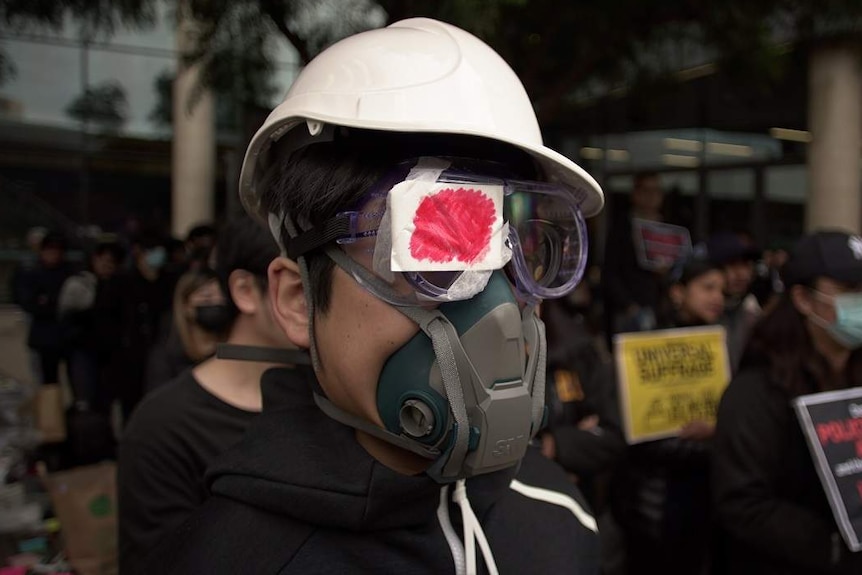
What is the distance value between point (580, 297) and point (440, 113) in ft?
18.0

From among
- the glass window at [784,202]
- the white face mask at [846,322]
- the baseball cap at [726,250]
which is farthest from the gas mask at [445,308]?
the glass window at [784,202]

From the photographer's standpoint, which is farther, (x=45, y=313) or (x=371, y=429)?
(x=45, y=313)

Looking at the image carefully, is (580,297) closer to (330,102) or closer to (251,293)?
(251,293)

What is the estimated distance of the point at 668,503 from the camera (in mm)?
3766

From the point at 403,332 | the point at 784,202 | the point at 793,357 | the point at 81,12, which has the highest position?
the point at 81,12

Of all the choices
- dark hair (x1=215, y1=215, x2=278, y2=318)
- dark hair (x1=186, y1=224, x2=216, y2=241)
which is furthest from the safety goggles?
dark hair (x1=186, y1=224, x2=216, y2=241)

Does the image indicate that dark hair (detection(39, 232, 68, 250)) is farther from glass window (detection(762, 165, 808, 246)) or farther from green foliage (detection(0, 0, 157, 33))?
glass window (detection(762, 165, 808, 246))

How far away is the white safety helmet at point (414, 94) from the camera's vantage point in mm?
1141

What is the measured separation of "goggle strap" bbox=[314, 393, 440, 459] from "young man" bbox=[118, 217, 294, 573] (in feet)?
2.33

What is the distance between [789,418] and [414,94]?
6.70ft

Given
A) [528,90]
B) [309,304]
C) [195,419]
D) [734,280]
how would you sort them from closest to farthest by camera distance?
[309,304] → [195,419] → [528,90] → [734,280]

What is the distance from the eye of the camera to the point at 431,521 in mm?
1274

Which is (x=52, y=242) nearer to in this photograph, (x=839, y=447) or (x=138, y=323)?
(x=138, y=323)

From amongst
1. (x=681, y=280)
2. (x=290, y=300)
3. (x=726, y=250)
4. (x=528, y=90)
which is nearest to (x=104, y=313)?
(x=528, y=90)
